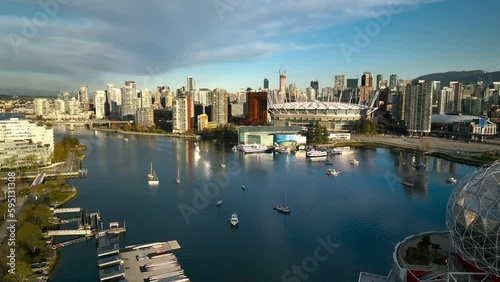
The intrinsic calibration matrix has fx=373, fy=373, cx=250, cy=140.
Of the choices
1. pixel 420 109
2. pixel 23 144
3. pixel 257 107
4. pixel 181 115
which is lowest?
pixel 23 144

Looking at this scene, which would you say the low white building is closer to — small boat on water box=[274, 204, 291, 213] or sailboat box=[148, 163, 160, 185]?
sailboat box=[148, 163, 160, 185]

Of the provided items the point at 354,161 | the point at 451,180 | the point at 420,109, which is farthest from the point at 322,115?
the point at 451,180

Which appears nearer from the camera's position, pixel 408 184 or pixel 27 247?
pixel 27 247

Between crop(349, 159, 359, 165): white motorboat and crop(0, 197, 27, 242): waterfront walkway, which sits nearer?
crop(0, 197, 27, 242): waterfront walkway

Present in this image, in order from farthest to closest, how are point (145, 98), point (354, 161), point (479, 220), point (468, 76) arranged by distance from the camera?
point (468, 76) → point (145, 98) → point (354, 161) → point (479, 220)

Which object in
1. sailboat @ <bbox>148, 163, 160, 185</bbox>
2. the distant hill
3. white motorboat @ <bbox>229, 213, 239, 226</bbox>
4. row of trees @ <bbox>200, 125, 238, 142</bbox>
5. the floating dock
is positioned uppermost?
the distant hill

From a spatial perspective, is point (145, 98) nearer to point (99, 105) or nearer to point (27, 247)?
point (99, 105)

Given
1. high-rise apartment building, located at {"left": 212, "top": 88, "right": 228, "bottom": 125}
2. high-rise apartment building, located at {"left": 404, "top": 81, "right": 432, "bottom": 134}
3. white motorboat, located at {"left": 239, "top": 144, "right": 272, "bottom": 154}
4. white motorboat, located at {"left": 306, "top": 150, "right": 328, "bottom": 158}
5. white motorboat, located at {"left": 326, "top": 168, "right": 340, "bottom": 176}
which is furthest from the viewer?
high-rise apartment building, located at {"left": 212, "top": 88, "right": 228, "bottom": 125}

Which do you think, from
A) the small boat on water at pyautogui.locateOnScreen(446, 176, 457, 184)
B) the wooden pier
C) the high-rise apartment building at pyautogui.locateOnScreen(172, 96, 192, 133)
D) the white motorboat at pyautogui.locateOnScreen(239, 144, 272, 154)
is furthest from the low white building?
the small boat on water at pyautogui.locateOnScreen(446, 176, 457, 184)

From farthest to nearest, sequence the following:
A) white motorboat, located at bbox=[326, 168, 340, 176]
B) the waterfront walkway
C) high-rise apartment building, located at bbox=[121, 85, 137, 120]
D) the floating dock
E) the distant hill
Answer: the distant hill, high-rise apartment building, located at bbox=[121, 85, 137, 120], white motorboat, located at bbox=[326, 168, 340, 176], the waterfront walkway, the floating dock
